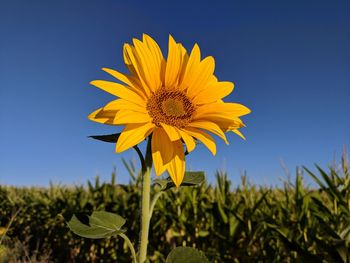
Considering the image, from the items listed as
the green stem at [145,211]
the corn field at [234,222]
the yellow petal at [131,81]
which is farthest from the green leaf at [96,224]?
the corn field at [234,222]

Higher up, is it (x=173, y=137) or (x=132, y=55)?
(x=132, y=55)

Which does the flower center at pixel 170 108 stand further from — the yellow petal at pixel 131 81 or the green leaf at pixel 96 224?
the green leaf at pixel 96 224

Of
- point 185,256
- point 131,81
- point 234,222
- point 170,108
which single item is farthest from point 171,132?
point 234,222

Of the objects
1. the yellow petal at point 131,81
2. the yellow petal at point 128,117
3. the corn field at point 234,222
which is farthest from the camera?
the corn field at point 234,222

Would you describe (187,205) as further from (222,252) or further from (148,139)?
(148,139)

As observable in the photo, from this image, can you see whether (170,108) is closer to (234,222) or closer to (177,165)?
(177,165)

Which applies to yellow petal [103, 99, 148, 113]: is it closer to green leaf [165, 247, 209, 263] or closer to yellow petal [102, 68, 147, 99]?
yellow petal [102, 68, 147, 99]

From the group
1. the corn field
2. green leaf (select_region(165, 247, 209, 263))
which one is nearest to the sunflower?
green leaf (select_region(165, 247, 209, 263))

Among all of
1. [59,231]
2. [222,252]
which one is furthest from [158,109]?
[59,231]
